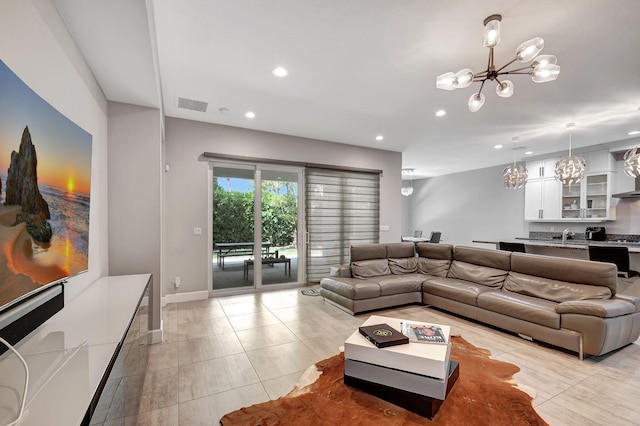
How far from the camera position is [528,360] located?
2.75 m

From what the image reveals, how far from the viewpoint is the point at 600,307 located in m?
2.72

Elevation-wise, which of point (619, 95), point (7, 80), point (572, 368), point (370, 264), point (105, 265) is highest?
Answer: point (619, 95)

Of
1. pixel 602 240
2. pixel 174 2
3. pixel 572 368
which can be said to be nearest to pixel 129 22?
pixel 174 2

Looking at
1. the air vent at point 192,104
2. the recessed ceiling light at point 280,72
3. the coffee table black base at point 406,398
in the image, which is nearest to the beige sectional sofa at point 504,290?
the coffee table black base at point 406,398

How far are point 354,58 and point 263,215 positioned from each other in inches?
131

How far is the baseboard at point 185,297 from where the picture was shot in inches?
180

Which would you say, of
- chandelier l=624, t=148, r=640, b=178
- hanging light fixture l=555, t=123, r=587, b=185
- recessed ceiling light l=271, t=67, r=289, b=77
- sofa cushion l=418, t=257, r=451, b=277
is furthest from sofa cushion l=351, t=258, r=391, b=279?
chandelier l=624, t=148, r=640, b=178

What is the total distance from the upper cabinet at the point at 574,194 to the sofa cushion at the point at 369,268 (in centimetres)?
476

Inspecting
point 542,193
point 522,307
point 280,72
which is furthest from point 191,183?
point 542,193

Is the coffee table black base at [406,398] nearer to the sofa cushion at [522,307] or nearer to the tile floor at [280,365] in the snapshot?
the tile floor at [280,365]

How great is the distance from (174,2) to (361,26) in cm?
148

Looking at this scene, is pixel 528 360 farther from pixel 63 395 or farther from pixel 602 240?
pixel 602 240

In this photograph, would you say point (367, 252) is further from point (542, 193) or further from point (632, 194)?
point (632, 194)

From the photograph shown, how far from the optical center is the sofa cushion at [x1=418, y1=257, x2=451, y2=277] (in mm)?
4816
